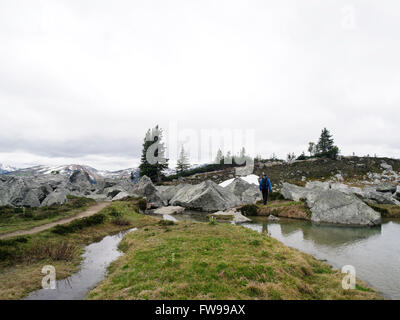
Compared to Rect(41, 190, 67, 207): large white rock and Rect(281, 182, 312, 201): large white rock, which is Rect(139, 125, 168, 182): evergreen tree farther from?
Rect(281, 182, 312, 201): large white rock

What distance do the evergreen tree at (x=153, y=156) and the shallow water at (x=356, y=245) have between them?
5952cm

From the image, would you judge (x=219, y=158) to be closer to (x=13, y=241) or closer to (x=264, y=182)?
(x=264, y=182)

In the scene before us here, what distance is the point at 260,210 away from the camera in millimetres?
31953

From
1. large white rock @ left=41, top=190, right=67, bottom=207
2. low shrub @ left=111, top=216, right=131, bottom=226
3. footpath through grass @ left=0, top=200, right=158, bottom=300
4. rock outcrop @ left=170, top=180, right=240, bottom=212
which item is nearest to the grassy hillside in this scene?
rock outcrop @ left=170, top=180, right=240, bottom=212

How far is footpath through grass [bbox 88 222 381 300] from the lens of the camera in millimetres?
8383

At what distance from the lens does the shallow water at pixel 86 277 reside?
9953 mm

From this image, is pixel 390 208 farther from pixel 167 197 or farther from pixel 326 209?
pixel 167 197

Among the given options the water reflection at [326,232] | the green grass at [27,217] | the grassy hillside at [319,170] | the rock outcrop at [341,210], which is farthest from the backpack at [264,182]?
the grassy hillside at [319,170]

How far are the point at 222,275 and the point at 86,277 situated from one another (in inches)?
310

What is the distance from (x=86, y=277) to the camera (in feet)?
39.3

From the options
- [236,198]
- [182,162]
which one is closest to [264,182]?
[236,198]

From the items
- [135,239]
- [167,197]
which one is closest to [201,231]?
[135,239]

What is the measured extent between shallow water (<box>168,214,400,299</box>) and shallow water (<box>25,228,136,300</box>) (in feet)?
44.2
